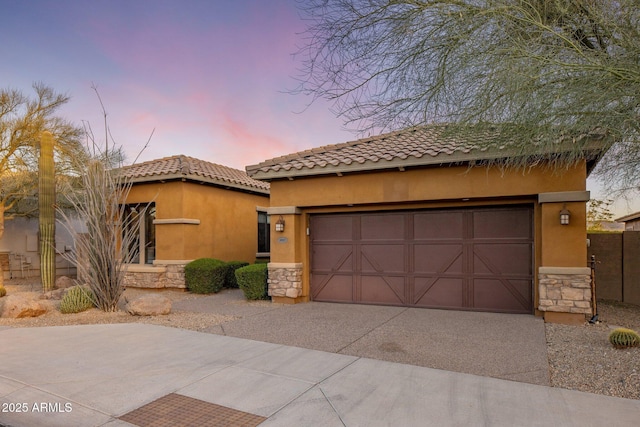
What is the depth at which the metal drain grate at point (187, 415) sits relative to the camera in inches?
154

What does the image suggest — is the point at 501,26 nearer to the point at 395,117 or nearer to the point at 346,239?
the point at 395,117

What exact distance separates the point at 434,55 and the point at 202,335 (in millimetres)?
5982

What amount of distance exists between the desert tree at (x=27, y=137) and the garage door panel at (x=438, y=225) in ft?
36.2

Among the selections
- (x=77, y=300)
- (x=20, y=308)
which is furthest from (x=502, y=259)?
(x=20, y=308)

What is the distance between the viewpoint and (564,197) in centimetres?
832

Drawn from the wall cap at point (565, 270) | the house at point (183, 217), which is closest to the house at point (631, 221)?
the wall cap at point (565, 270)

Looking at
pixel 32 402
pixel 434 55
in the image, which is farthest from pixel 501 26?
pixel 32 402

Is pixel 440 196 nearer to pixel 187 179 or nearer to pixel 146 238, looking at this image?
pixel 187 179

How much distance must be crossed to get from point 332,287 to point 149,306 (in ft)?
14.9

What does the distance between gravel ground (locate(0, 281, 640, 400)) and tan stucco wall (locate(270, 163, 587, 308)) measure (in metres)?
1.58

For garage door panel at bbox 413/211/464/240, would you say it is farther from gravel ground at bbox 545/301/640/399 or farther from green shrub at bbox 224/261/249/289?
green shrub at bbox 224/261/249/289

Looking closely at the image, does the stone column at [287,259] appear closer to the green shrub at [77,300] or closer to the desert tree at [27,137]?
the green shrub at [77,300]

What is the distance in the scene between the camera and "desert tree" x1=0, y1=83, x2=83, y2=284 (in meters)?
13.7

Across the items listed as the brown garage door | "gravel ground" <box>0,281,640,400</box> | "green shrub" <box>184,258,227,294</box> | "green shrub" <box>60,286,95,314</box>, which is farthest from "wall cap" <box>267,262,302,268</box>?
"green shrub" <box>60,286,95,314</box>
